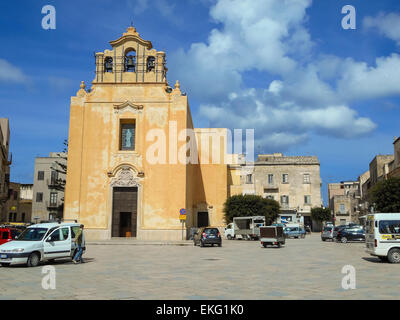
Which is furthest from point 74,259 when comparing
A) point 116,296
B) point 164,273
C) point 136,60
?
point 136,60

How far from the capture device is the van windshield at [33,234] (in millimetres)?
15266

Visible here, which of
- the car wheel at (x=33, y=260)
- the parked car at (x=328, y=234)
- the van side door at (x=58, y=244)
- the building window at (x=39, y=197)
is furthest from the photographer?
the building window at (x=39, y=197)

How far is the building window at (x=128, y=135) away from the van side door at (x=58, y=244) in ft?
59.0

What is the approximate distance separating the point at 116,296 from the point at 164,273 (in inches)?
166

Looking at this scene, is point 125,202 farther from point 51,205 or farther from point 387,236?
point 51,205

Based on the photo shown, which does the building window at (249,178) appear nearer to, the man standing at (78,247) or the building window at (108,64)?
the building window at (108,64)

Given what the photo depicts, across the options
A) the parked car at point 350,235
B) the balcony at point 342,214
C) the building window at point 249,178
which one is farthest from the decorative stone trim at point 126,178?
the balcony at point 342,214

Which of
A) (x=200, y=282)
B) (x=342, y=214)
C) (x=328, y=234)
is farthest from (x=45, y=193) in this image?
(x=200, y=282)

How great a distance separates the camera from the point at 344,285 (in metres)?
9.97

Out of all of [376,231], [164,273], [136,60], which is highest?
[136,60]

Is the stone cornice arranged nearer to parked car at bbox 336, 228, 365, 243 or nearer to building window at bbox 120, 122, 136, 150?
building window at bbox 120, 122, 136, 150

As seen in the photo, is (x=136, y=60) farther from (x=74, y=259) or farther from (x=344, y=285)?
(x=344, y=285)

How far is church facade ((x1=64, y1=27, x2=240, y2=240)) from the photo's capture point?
106ft

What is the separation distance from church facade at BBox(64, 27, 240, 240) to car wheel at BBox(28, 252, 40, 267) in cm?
1730
